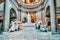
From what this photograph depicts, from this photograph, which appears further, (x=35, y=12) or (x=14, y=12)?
(x=35, y=12)

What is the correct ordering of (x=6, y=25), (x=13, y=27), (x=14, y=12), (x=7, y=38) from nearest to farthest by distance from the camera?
(x=7, y=38) < (x=13, y=27) < (x=6, y=25) < (x=14, y=12)

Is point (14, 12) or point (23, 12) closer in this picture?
point (14, 12)

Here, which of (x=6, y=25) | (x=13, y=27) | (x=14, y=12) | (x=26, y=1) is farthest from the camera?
(x=26, y=1)

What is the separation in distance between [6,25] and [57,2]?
619 cm

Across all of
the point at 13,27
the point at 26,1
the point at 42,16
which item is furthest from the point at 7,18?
the point at 26,1

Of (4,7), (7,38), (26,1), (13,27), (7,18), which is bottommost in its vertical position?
(7,38)

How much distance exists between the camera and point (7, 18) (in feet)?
44.1

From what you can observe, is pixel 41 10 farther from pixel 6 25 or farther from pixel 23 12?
pixel 6 25

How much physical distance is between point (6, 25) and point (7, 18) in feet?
2.85

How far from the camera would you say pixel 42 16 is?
59.0ft

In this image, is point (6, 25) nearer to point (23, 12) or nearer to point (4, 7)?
point (4, 7)

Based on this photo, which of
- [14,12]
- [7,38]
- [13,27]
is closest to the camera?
[7,38]

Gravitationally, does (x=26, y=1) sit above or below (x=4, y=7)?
above

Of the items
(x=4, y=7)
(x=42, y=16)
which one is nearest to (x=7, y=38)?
(x=4, y=7)
